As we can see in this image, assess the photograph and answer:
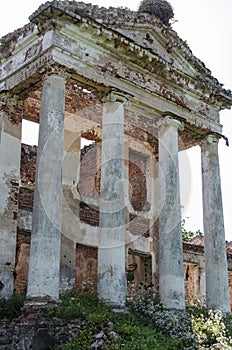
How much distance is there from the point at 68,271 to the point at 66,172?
2460 millimetres

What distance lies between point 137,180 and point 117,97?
5014mm

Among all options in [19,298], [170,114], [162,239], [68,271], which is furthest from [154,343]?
[170,114]

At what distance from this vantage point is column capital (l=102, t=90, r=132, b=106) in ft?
33.5

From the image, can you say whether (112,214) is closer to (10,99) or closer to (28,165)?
(10,99)

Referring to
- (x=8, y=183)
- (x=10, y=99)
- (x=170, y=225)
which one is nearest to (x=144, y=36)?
(x=10, y=99)

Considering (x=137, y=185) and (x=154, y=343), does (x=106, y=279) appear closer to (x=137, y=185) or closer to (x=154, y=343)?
(x=154, y=343)

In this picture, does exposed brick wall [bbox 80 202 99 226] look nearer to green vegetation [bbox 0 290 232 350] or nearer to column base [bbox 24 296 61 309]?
green vegetation [bbox 0 290 232 350]

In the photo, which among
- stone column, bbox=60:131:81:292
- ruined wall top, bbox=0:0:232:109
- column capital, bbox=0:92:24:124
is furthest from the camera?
stone column, bbox=60:131:81:292

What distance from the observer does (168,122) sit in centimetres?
1146

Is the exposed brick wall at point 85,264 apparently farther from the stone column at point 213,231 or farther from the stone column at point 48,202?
the stone column at point 48,202

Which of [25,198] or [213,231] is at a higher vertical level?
[25,198]

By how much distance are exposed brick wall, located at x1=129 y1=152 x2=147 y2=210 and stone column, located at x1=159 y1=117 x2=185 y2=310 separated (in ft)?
10.4

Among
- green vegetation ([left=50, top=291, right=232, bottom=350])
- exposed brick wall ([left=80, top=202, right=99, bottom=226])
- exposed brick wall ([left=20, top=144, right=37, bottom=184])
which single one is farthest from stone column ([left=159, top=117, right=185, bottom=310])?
exposed brick wall ([left=20, top=144, right=37, bottom=184])

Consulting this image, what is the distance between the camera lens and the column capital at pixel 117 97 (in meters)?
10.2
